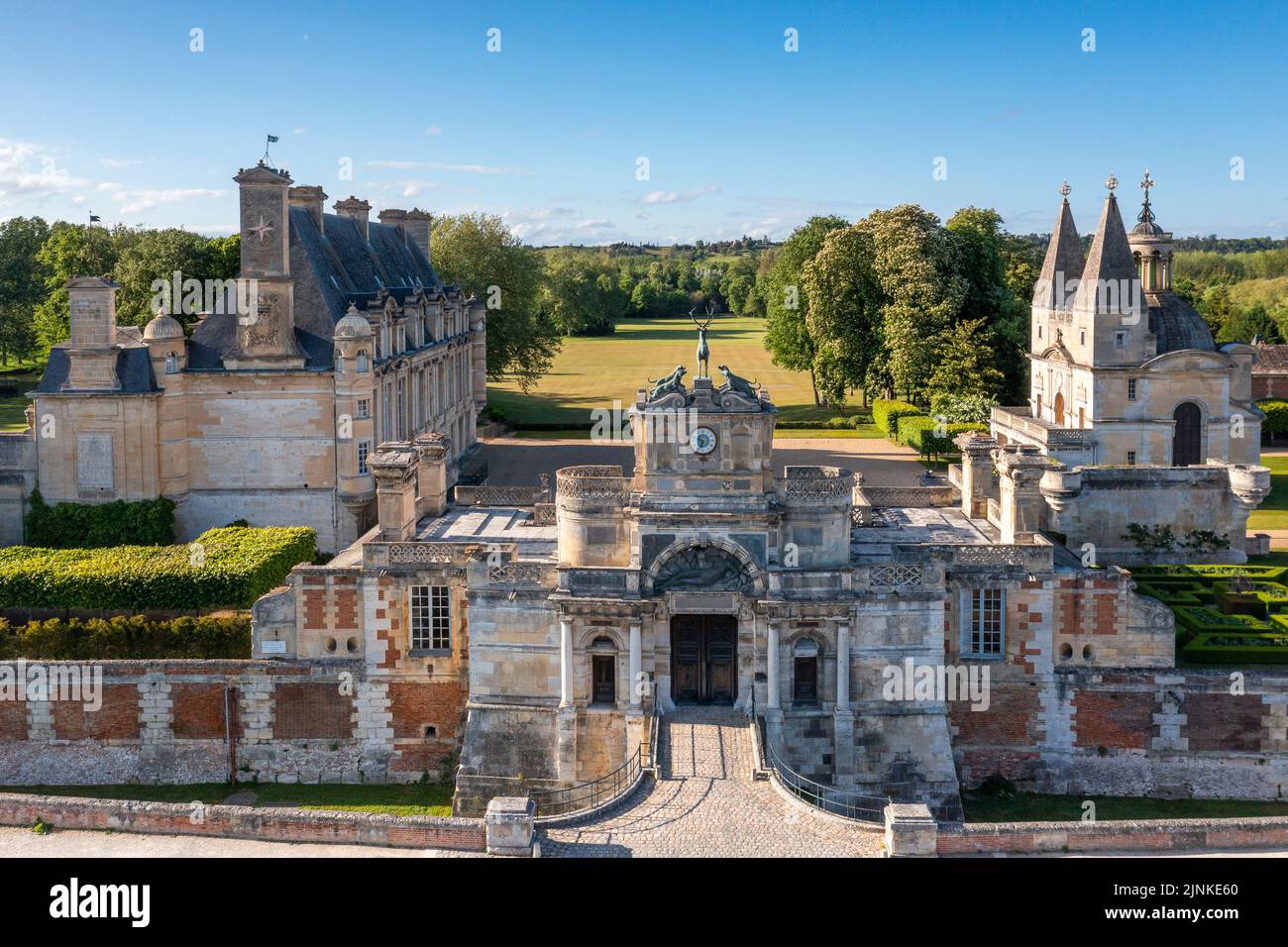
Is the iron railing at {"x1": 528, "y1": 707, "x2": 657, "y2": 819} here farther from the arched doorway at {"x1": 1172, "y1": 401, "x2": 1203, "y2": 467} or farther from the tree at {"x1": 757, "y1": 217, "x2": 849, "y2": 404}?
the tree at {"x1": 757, "y1": 217, "x2": 849, "y2": 404}

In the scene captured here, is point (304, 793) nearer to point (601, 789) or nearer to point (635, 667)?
point (601, 789)

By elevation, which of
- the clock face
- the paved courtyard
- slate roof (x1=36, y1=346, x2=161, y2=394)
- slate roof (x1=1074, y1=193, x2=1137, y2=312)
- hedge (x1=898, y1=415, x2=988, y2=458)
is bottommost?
the paved courtyard

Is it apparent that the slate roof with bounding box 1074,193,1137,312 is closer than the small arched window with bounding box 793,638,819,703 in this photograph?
No

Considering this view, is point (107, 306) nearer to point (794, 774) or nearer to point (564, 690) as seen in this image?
point (564, 690)

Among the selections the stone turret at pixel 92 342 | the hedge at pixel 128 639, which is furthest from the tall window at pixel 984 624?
the stone turret at pixel 92 342

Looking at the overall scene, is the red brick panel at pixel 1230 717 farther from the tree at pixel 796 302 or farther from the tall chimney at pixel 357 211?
the tree at pixel 796 302

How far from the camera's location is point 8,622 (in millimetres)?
40438

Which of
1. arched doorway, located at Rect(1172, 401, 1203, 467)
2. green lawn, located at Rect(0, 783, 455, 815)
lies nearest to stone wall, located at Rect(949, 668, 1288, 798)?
green lawn, located at Rect(0, 783, 455, 815)

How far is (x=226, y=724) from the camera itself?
3797 cm

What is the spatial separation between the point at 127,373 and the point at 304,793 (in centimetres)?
1906

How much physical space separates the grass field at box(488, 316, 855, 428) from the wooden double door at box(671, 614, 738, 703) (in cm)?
2899

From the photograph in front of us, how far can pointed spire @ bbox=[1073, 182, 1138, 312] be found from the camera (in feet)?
201

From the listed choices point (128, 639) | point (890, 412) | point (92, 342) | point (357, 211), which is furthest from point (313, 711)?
point (890, 412)
